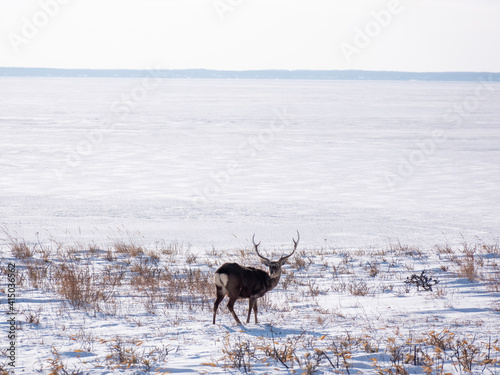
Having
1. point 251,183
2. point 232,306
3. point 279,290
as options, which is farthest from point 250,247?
point 251,183

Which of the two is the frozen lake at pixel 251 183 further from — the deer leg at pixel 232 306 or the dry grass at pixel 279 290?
the deer leg at pixel 232 306

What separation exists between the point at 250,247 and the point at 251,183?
376 inches

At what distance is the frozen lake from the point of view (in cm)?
1591

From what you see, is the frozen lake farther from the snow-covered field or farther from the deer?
the deer

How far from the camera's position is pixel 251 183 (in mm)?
23047

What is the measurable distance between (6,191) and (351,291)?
15.0 m

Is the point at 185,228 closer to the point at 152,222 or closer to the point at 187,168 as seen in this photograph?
the point at 152,222

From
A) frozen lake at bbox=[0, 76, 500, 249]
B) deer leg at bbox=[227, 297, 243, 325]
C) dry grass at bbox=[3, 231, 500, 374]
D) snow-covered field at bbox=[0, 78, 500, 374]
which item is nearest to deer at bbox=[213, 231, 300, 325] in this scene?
deer leg at bbox=[227, 297, 243, 325]

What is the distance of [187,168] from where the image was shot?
26.1 meters

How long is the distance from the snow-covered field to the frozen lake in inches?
4.3

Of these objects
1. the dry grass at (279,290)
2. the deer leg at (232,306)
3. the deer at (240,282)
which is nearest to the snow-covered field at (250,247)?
the dry grass at (279,290)

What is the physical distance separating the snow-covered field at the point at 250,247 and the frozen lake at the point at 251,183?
109 mm

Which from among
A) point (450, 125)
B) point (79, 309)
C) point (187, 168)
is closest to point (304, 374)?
point (79, 309)

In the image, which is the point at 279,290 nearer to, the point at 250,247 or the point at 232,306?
the point at 232,306
